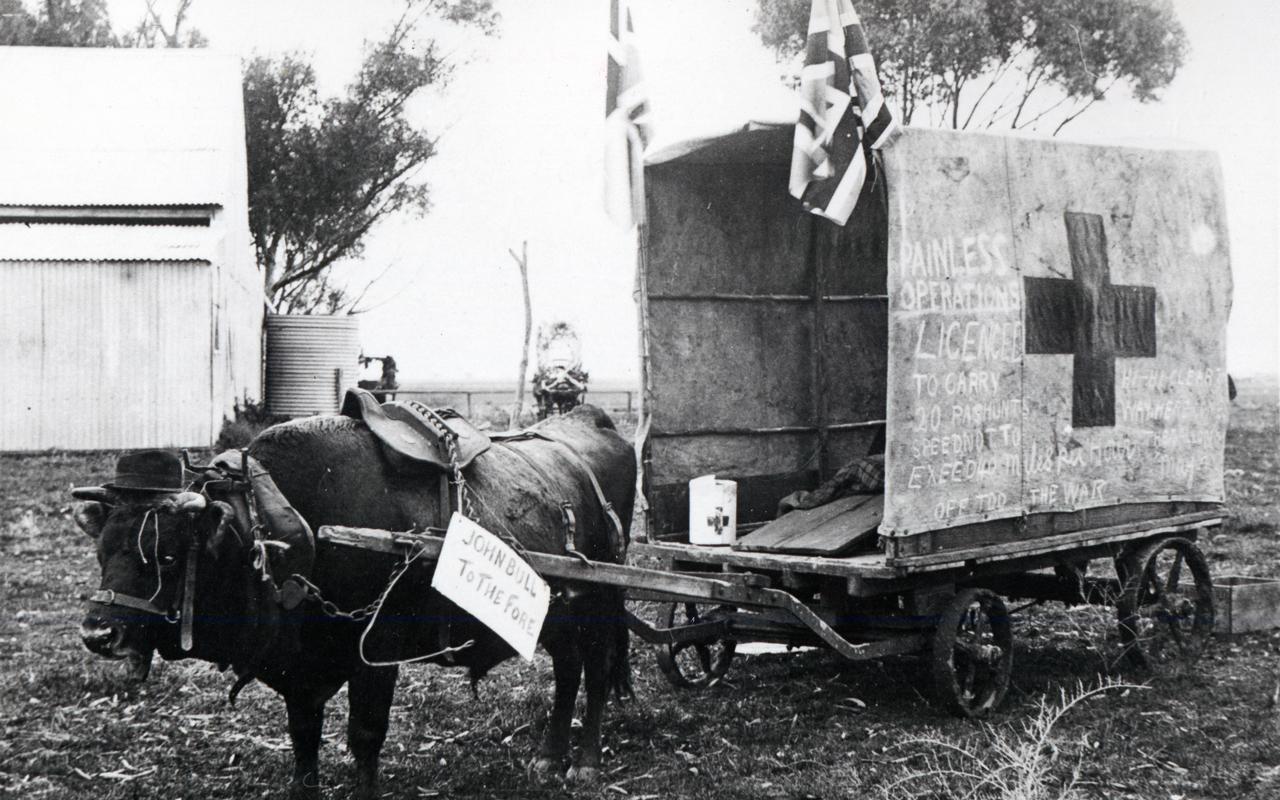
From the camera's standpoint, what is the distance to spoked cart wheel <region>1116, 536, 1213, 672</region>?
6.38m

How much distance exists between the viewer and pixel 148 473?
11.7ft

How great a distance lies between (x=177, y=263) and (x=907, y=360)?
43.6ft

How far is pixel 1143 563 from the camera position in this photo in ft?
21.0

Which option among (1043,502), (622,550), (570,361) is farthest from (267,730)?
(570,361)

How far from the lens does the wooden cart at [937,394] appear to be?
207 inches

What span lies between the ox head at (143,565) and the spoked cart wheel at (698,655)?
9.17 ft

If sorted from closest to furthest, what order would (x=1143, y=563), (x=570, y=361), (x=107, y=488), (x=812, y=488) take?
1. (x=107, y=488)
2. (x=1143, y=563)
3. (x=812, y=488)
4. (x=570, y=361)

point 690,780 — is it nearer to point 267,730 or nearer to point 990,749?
point 990,749

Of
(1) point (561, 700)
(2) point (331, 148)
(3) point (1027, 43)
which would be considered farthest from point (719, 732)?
(2) point (331, 148)

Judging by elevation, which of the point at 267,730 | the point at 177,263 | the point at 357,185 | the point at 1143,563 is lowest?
the point at 267,730

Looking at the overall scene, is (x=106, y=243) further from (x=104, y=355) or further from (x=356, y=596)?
(x=356, y=596)

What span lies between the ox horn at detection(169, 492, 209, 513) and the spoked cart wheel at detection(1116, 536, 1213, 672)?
487 cm

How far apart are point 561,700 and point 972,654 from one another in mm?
1973

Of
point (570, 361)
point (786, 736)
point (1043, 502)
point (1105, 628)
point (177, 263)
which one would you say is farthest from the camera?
point (177, 263)
